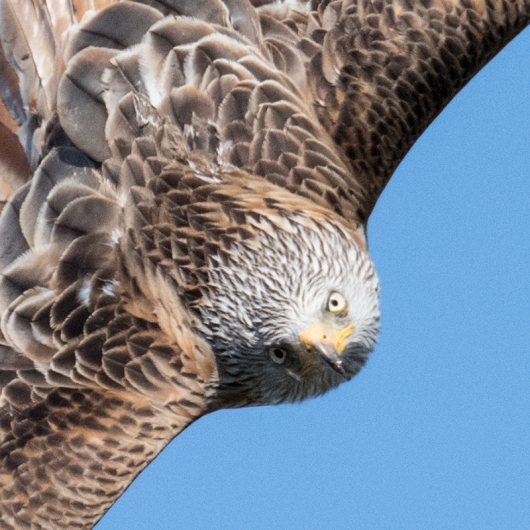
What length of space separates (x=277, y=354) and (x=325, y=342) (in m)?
0.43

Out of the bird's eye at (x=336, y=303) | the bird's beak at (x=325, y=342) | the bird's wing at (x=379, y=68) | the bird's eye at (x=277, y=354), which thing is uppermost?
the bird's wing at (x=379, y=68)

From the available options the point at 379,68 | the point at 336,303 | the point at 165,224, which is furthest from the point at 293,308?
the point at 379,68

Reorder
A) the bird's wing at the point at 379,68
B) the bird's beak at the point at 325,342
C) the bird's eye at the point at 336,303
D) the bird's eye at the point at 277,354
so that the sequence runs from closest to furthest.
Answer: the bird's beak at the point at 325,342 → the bird's eye at the point at 336,303 → the bird's eye at the point at 277,354 → the bird's wing at the point at 379,68

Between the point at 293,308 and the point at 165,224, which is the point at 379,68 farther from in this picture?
the point at 293,308

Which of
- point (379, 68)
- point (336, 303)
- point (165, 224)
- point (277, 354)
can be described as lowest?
point (277, 354)

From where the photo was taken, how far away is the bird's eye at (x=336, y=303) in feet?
28.5

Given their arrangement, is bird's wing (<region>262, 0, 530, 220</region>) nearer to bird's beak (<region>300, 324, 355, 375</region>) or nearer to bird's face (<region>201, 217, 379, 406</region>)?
bird's face (<region>201, 217, 379, 406</region>)

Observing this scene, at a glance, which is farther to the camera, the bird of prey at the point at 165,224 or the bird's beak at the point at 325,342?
the bird of prey at the point at 165,224

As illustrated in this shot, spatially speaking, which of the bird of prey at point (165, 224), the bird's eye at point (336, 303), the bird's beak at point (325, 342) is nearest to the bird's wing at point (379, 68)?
the bird of prey at point (165, 224)

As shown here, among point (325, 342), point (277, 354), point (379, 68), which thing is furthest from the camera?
point (379, 68)

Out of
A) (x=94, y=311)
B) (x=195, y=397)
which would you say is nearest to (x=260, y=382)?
(x=195, y=397)

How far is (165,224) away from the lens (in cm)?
A: 925

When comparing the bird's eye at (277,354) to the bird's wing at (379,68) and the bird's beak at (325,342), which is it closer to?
the bird's beak at (325,342)

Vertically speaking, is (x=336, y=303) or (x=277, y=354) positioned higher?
(x=336, y=303)
